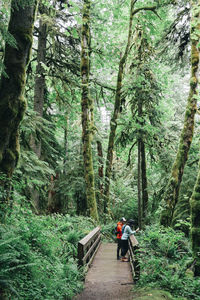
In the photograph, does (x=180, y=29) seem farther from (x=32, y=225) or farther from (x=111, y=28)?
(x=32, y=225)

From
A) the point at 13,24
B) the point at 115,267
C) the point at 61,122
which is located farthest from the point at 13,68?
the point at 61,122

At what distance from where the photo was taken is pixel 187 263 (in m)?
6.58

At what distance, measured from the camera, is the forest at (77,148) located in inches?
208

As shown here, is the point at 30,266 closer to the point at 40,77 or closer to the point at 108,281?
the point at 108,281

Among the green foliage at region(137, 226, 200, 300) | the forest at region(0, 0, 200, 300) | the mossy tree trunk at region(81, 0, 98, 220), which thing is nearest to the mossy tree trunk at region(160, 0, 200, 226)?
the forest at region(0, 0, 200, 300)

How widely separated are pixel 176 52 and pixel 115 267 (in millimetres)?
9779

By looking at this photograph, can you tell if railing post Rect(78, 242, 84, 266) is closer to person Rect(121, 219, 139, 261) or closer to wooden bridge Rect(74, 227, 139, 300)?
wooden bridge Rect(74, 227, 139, 300)

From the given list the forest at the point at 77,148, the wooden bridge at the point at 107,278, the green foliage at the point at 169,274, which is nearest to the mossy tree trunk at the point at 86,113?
the forest at the point at 77,148

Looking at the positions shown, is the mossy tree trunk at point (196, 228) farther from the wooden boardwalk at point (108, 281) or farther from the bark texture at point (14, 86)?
the bark texture at point (14, 86)

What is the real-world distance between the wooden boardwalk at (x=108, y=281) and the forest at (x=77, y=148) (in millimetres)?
342

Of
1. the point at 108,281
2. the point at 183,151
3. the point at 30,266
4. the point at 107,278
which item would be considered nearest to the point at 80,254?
the point at 108,281

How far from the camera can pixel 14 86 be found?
18.5 feet

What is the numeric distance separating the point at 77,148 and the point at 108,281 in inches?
472

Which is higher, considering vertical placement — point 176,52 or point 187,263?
point 176,52
